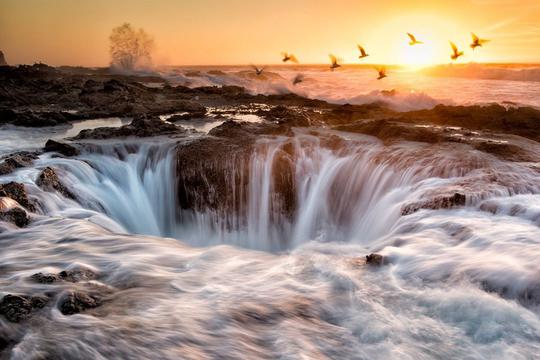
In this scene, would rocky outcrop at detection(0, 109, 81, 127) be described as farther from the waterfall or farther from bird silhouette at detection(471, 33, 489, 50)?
bird silhouette at detection(471, 33, 489, 50)

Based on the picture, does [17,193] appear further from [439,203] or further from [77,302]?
[439,203]

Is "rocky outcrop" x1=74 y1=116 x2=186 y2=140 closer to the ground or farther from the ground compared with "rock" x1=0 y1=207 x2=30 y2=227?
farther from the ground

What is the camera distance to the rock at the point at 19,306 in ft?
12.2

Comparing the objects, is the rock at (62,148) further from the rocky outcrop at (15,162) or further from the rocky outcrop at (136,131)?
the rocky outcrop at (136,131)

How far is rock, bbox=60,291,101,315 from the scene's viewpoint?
12.8ft

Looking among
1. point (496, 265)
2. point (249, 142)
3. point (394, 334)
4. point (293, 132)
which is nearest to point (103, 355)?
point (394, 334)

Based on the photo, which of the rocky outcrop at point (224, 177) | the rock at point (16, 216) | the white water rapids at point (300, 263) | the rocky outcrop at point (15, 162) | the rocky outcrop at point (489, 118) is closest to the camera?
the white water rapids at point (300, 263)

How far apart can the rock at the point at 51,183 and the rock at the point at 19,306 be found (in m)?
3.64

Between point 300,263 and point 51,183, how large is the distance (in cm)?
459

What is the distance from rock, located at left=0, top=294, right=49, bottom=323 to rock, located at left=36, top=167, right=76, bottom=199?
143 inches

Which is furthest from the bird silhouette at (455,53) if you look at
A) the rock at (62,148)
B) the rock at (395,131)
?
the rock at (62,148)

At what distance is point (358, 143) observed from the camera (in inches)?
414

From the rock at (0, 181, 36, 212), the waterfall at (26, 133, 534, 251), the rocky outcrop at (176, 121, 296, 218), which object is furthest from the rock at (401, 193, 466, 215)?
the rock at (0, 181, 36, 212)

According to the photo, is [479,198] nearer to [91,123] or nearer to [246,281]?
[246,281]
